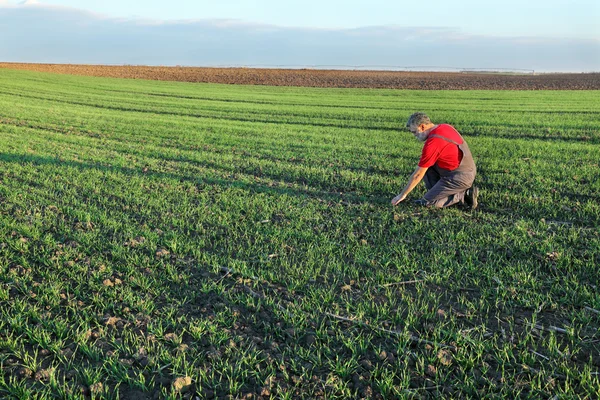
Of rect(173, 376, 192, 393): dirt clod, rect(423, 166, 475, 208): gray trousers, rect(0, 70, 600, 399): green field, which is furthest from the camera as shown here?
rect(423, 166, 475, 208): gray trousers

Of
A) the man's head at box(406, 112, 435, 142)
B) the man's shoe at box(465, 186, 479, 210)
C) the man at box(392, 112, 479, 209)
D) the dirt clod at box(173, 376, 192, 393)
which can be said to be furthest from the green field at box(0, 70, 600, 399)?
the man's head at box(406, 112, 435, 142)

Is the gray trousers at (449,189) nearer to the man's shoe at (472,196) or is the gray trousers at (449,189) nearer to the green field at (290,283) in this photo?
the man's shoe at (472,196)

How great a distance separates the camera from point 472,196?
6.63 meters

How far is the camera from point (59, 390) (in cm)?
282

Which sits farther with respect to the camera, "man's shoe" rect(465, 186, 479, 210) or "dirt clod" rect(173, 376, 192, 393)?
"man's shoe" rect(465, 186, 479, 210)

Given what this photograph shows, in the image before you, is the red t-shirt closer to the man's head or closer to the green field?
the man's head

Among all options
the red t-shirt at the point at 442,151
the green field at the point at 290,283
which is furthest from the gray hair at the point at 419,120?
the green field at the point at 290,283

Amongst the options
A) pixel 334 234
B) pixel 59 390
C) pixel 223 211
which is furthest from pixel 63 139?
pixel 59 390

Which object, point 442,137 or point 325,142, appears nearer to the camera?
point 442,137

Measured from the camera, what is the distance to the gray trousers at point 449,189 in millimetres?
6555

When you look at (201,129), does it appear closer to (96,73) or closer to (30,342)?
(30,342)

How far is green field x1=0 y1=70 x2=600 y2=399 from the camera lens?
9.85 ft

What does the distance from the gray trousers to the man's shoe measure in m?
0.06

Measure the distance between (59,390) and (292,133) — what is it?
1273 cm
